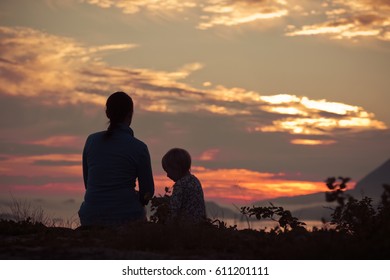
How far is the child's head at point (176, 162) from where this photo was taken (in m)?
11.4

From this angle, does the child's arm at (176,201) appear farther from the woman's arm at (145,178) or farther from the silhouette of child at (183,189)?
the woman's arm at (145,178)

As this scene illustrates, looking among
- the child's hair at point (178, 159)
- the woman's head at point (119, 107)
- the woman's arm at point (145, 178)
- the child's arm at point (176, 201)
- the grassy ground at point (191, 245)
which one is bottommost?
the grassy ground at point (191, 245)

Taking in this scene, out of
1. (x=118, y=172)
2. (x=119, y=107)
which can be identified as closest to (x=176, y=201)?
(x=118, y=172)

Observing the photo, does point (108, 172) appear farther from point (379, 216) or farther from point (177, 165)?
point (379, 216)

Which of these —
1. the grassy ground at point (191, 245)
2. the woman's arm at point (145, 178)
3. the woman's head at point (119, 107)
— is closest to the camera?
the grassy ground at point (191, 245)

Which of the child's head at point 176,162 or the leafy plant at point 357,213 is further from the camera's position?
the child's head at point 176,162

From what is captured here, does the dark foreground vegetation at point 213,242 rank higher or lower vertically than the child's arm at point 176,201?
lower

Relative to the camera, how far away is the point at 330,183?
9.18 m

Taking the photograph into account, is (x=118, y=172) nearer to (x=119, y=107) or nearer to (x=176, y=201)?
(x=119, y=107)

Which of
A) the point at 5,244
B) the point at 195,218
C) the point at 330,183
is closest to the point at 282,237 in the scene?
the point at 330,183

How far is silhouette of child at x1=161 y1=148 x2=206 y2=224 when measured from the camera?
11375mm

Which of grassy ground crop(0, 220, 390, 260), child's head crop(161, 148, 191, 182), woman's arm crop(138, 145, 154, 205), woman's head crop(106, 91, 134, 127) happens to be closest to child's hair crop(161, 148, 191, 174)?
child's head crop(161, 148, 191, 182)

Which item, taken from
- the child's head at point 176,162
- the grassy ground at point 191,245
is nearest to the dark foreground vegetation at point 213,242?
the grassy ground at point 191,245

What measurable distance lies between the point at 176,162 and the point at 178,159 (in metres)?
0.06
